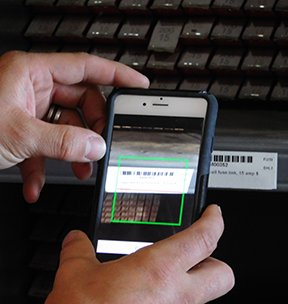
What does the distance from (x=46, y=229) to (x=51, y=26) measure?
1.24 ft

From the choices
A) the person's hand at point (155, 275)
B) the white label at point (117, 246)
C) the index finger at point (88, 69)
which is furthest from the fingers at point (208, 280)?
the index finger at point (88, 69)

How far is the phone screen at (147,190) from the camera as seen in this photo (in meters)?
0.85

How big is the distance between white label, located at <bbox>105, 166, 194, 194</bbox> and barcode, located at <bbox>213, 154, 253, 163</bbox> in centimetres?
24

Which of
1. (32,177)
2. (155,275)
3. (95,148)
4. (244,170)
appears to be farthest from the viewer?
(244,170)

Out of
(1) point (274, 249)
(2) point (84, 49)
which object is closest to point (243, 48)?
(2) point (84, 49)

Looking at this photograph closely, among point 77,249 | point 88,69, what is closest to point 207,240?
point 77,249

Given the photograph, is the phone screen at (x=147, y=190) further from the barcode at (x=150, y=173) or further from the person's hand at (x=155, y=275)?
the person's hand at (x=155, y=275)

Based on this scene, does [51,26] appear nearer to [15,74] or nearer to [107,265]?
[15,74]

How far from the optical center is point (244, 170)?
109 cm

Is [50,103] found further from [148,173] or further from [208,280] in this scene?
[208,280]

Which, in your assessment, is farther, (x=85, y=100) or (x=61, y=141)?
(x=85, y=100)

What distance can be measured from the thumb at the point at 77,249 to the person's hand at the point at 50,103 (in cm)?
8

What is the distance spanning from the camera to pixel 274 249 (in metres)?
1.43

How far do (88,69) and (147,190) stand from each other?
16cm
